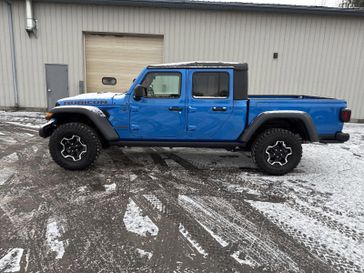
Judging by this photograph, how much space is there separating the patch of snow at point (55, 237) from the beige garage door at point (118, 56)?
26.3ft

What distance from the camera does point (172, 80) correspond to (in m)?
4.50

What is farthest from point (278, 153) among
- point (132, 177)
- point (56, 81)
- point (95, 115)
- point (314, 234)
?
point (56, 81)

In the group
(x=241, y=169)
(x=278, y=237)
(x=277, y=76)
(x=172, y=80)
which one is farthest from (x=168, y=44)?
(x=278, y=237)

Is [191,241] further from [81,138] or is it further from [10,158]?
[10,158]

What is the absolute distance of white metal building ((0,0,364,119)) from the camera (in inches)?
376

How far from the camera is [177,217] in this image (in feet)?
10.2

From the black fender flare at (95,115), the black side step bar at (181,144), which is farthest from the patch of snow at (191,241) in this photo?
the black fender flare at (95,115)

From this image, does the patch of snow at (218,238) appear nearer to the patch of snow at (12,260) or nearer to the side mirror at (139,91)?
the patch of snow at (12,260)

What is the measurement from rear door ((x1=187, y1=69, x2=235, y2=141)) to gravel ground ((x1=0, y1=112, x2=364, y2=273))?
86cm

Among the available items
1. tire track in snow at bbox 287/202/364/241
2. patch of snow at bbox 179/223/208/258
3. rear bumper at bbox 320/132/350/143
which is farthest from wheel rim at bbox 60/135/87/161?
rear bumper at bbox 320/132/350/143

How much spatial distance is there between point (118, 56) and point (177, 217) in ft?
27.6

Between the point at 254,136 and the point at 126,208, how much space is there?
2574mm

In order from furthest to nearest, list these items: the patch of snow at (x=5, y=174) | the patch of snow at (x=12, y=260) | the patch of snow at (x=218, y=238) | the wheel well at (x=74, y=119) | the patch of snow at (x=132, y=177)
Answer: the wheel well at (x=74, y=119) → the patch of snow at (x=132, y=177) → the patch of snow at (x=5, y=174) → the patch of snow at (x=218, y=238) → the patch of snow at (x=12, y=260)

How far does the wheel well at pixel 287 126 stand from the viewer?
4495 mm
